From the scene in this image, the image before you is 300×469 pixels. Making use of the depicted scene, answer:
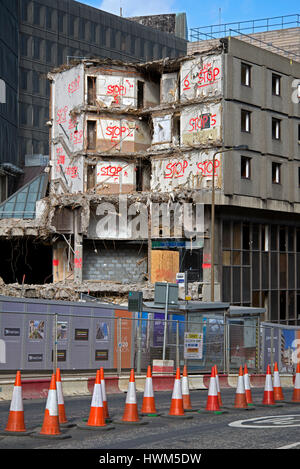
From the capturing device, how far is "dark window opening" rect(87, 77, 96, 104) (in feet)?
168

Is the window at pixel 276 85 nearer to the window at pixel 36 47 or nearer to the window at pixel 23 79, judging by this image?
→ the window at pixel 23 79

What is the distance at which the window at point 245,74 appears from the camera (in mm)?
48531

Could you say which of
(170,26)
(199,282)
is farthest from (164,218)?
(170,26)

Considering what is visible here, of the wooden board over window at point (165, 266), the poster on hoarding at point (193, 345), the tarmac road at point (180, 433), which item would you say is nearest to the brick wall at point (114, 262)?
the wooden board over window at point (165, 266)

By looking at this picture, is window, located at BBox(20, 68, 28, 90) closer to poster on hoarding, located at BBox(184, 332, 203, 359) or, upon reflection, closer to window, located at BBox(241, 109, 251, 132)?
window, located at BBox(241, 109, 251, 132)

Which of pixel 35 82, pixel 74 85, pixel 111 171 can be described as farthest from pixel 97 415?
pixel 35 82

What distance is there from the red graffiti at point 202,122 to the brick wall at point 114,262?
26.3 ft

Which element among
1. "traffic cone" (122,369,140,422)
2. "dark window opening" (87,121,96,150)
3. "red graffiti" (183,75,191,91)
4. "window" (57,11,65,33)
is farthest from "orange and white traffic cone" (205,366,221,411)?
"window" (57,11,65,33)

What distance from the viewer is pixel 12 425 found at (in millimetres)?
11531

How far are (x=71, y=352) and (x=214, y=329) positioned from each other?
270 inches

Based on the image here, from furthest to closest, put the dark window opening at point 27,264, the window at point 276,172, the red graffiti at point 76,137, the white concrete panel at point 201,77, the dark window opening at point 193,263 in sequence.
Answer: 1. the dark window opening at point 27,264
2. the red graffiti at point 76,137
3. the window at point 276,172
4. the white concrete panel at point 201,77
5. the dark window opening at point 193,263

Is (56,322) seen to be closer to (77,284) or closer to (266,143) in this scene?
(77,284)

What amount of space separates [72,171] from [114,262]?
665 cm

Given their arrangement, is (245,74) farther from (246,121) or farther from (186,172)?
(186,172)
